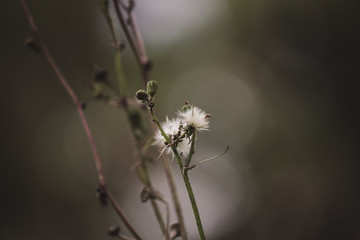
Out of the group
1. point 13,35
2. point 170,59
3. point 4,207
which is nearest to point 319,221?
point 170,59

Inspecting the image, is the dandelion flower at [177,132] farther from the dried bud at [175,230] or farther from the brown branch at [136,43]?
the brown branch at [136,43]

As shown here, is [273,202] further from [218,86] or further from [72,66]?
[72,66]

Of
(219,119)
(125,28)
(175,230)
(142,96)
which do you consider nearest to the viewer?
(142,96)

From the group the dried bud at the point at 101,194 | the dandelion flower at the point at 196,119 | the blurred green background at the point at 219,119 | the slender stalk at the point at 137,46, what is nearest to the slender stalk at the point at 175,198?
the slender stalk at the point at 137,46

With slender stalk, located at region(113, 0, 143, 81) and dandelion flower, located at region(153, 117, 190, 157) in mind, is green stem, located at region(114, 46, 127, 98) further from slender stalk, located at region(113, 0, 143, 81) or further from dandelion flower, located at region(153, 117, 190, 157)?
dandelion flower, located at region(153, 117, 190, 157)

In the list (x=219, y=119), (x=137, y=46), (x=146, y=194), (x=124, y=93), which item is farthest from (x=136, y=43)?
(x=219, y=119)

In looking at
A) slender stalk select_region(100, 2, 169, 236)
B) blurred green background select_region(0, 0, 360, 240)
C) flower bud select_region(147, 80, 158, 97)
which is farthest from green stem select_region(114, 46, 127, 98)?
blurred green background select_region(0, 0, 360, 240)

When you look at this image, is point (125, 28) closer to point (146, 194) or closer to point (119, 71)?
point (119, 71)

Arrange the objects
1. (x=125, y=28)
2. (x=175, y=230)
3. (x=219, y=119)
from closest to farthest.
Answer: (x=175, y=230) → (x=125, y=28) → (x=219, y=119)

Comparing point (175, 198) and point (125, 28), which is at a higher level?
point (125, 28)
